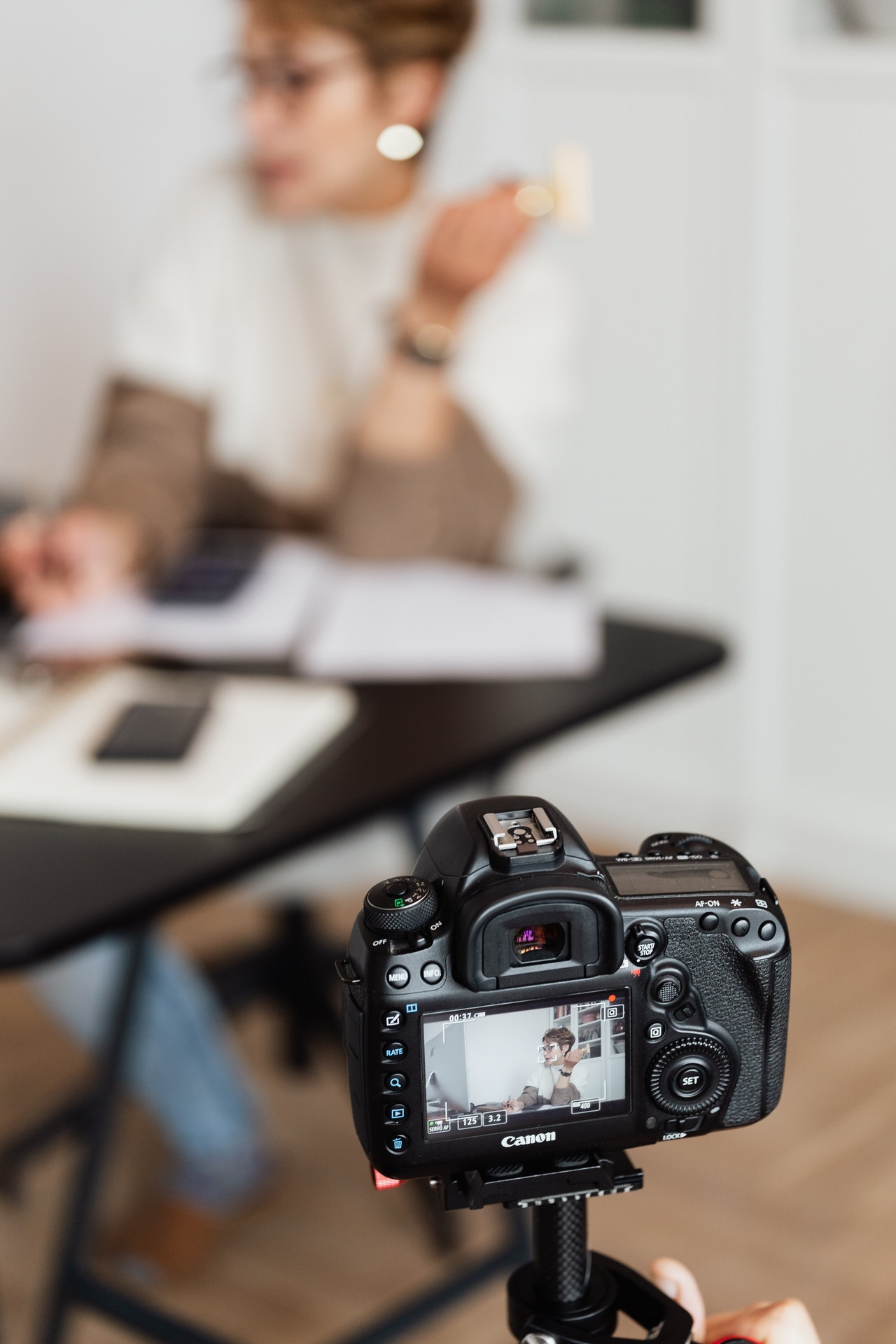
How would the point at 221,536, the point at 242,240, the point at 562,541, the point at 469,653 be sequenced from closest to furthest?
the point at 469,653, the point at 221,536, the point at 242,240, the point at 562,541

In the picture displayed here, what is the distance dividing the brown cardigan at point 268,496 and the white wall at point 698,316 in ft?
2.38

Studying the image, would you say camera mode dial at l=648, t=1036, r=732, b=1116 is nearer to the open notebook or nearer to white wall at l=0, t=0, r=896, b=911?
the open notebook

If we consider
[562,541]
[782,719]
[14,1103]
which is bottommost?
[14,1103]

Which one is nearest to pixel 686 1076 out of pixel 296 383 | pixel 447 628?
pixel 447 628

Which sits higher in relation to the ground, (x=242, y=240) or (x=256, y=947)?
(x=242, y=240)

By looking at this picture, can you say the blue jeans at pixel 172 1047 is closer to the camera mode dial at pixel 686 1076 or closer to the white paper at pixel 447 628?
the white paper at pixel 447 628

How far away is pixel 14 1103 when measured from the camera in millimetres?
2043

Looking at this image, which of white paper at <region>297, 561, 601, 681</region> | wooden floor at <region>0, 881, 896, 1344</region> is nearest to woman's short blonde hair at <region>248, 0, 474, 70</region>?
white paper at <region>297, 561, 601, 681</region>

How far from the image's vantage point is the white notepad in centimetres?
113

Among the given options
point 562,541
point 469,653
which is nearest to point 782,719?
point 562,541

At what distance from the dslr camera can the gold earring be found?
534 mm

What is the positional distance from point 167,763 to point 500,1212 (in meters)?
0.84

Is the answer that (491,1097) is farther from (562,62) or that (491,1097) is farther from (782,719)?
(562,62)

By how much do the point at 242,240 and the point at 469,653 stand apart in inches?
29.1
